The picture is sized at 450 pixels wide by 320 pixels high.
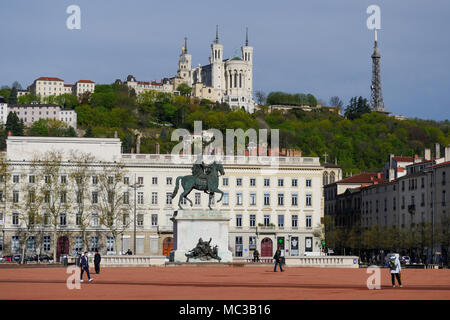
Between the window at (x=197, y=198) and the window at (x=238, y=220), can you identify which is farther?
the window at (x=197, y=198)

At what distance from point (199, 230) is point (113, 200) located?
4414cm

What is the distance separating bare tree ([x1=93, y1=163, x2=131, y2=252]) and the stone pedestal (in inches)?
1548

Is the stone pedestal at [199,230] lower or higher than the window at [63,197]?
lower

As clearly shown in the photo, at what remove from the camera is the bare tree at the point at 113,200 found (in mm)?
98000

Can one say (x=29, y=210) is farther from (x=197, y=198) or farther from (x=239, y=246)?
(x=239, y=246)

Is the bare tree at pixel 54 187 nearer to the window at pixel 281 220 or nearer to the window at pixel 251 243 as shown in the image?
the window at pixel 251 243

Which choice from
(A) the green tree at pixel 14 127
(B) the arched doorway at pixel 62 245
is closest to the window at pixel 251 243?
(B) the arched doorway at pixel 62 245

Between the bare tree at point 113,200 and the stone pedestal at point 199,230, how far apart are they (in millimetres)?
39314

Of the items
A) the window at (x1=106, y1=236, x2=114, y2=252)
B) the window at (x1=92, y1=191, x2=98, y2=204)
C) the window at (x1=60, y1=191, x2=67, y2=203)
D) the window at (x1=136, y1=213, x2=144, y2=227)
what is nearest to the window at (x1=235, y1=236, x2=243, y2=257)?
the window at (x1=136, y1=213, x2=144, y2=227)

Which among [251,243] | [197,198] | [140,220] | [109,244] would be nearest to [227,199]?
[197,198]

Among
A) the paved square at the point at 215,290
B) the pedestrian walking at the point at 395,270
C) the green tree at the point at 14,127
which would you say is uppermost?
the green tree at the point at 14,127

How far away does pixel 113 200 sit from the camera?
330 ft
